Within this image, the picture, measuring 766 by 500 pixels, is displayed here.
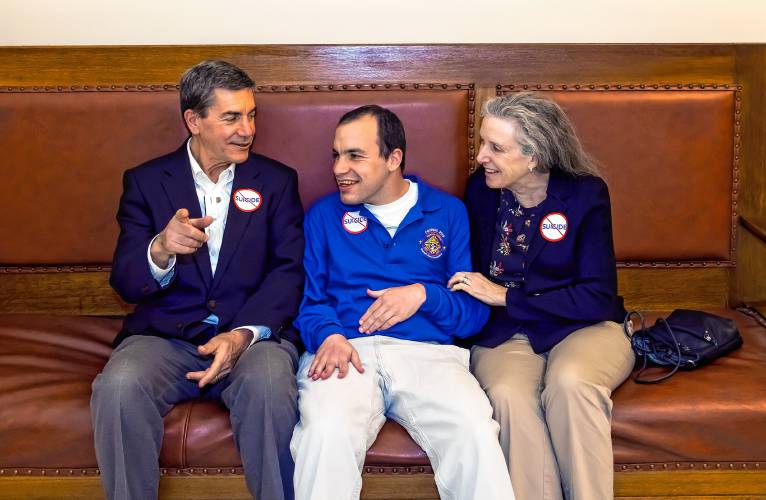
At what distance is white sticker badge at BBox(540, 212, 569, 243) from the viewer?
2.85 meters

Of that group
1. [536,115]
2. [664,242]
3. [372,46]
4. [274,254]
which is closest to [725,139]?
[664,242]

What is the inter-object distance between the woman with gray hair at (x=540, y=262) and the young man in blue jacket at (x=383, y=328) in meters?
0.07

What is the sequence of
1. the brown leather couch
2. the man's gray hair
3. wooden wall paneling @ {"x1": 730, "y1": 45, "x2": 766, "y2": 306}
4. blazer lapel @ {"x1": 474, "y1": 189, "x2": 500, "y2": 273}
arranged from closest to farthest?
the man's gray hair, blazer lapel @ {"x1": 474, "y1": 189, "x2": 500, "y2": 273}, the brown leather couch, wooden wall paneling @ {"x1": 730, "y1": 45, "x2": 766, "y2": 306}

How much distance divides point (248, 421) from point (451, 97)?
4.29 feet

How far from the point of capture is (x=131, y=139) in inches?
127

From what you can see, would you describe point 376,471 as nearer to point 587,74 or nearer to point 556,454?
point 556,454

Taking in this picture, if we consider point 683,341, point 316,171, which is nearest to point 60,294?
point 316,171

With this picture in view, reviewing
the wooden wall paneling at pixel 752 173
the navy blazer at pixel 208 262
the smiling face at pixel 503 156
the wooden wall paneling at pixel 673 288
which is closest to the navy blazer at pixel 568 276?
the smiling face at pixel 503 156

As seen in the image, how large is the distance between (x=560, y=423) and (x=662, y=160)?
1134 millimetres

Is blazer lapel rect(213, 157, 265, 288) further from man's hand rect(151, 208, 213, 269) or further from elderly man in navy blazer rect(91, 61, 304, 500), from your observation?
man's hand rect(151, 208, 213, 269)

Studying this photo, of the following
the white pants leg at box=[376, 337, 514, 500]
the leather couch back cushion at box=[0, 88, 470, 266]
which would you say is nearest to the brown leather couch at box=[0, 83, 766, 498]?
the leather couch back cushion at box=[0, 88, 470, 266]

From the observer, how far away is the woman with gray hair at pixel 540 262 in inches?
108

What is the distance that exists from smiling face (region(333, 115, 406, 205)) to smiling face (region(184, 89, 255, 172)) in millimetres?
283

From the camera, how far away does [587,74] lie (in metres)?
3.28
